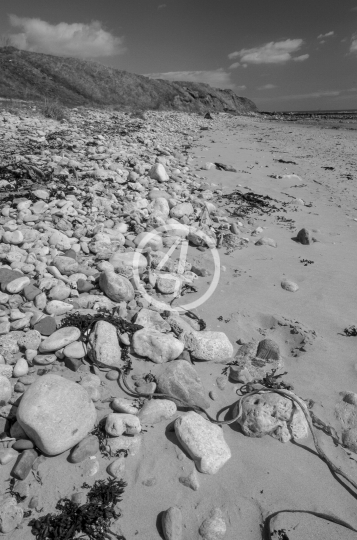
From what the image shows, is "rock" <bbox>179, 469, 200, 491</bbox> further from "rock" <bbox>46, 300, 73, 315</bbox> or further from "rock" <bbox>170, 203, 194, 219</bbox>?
"rock" <bbox>170, 203, 194, 219</bbox>

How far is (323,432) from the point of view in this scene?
2.08 m

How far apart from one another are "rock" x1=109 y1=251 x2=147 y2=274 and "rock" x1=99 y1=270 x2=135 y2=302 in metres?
0.34

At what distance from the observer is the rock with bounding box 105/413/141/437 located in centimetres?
191

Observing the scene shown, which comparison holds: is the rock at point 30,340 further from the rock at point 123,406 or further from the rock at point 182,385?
the rock at point 182,385

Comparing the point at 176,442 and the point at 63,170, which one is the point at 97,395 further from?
the point at 63,170

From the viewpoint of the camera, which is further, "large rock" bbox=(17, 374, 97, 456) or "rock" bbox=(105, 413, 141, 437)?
"rock" bbox=(105, 413, 141, 437)

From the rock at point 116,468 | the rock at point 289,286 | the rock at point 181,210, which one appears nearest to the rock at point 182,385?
the rock at point 116,468

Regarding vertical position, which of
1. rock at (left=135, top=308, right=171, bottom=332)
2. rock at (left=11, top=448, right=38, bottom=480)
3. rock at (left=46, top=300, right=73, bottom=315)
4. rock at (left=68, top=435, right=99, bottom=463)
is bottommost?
rock at (left=68, top=435, right=99, bottom=463)

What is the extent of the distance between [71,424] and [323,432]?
59.5 inches

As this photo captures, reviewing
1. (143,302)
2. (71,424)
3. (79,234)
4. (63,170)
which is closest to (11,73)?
(63,170)

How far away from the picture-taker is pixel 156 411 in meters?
2.08

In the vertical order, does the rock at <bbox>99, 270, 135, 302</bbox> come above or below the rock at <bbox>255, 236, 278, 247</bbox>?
above

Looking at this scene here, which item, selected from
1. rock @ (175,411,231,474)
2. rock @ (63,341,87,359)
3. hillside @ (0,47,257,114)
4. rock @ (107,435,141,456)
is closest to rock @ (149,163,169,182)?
rock @ (63,341,87,359)

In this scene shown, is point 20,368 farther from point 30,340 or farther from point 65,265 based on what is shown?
point 65,265
